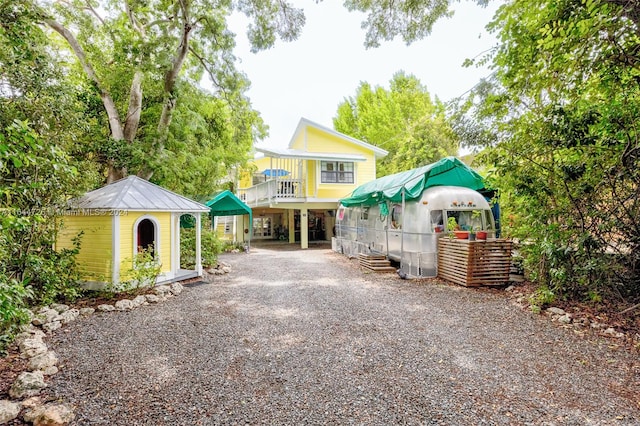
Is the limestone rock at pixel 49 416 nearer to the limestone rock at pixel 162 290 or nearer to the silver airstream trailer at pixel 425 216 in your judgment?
the limestone rock at pixel 162 290

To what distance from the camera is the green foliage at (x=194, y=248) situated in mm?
10504

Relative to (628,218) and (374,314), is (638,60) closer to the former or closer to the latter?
(628,218)

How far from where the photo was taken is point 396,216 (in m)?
10.8

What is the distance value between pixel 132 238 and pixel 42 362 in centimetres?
413

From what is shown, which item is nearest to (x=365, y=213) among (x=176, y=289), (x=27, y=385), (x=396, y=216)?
(x=396, y=216)

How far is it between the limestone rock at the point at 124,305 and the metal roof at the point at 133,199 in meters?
2.02

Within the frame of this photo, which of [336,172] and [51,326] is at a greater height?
[336,172]

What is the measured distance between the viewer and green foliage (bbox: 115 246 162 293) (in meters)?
7.02

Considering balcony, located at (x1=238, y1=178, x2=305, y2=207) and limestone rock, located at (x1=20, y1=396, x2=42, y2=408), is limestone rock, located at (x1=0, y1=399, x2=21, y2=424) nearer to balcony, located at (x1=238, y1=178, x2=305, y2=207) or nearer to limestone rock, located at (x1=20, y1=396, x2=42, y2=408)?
limestone rock, located at (x1=20, y1=396, x2=42, y2=408)

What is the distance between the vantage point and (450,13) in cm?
776

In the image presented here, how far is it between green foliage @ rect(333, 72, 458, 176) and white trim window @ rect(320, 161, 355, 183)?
15.7ft

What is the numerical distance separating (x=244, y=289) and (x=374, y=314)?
12.0 feet

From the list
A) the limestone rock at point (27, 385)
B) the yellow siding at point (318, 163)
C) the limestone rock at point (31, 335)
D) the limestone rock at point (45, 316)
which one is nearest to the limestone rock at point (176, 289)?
the limestone rock at point (45, 316)

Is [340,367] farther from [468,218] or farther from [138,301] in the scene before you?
[468,218]
